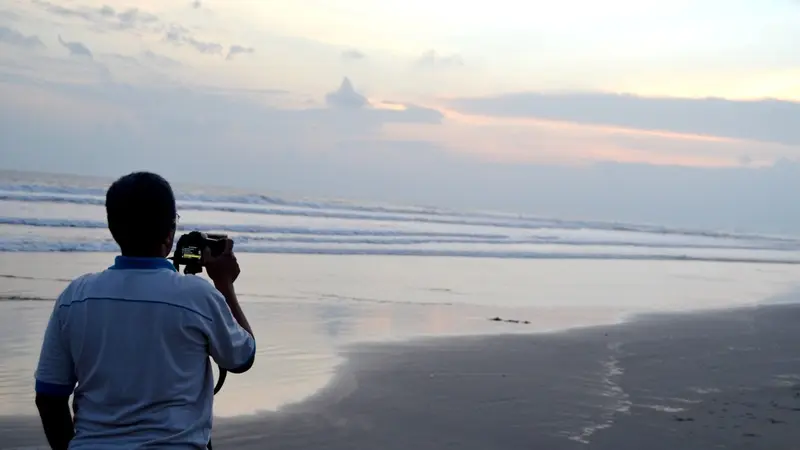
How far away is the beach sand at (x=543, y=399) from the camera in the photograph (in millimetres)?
5242

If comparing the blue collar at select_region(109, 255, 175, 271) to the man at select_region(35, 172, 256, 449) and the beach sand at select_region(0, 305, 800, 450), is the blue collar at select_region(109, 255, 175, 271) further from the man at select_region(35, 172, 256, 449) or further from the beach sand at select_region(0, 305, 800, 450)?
the beach sand at select_region(0, 305, 800, 450)

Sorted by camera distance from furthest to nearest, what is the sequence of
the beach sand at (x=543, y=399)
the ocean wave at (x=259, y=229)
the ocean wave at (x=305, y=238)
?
Result: the ocean wave at (x=259, y=229) → the ocean wave at (x=305, y=238) → the beach sand at (x=543, y=399)

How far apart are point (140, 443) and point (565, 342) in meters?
7.38

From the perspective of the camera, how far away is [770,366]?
8.11 metres

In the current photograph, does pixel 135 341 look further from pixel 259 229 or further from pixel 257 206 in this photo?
pixel 257 206

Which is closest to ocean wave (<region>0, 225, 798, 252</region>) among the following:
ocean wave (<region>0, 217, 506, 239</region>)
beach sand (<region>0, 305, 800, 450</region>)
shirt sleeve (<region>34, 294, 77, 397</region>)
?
ocean wave (<region>0, 217, 506, 239</region>)

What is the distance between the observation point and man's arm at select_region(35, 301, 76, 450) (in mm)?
2031

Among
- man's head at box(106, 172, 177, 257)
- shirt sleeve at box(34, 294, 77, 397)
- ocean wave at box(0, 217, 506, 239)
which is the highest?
man's head at box(106, 172, 177, 257)

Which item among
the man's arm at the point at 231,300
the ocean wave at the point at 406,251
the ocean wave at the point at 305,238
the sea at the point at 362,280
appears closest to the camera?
the man's arm at the point at 231,300

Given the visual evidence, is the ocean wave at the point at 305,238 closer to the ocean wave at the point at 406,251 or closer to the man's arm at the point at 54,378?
the ocean wave at the point at 406,251

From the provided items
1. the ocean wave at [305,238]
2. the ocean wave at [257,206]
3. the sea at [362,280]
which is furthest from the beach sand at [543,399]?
the ocean wave at [257,206]

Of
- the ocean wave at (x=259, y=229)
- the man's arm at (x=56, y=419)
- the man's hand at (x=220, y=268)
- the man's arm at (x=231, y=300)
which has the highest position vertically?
the man's hand at (x=220, y=268)

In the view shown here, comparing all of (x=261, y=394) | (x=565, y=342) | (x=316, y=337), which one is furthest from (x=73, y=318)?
(x=565, y=342)

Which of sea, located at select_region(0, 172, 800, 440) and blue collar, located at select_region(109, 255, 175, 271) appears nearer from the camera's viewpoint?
blue collar, located at select_region(109, 255, 175, 271)
